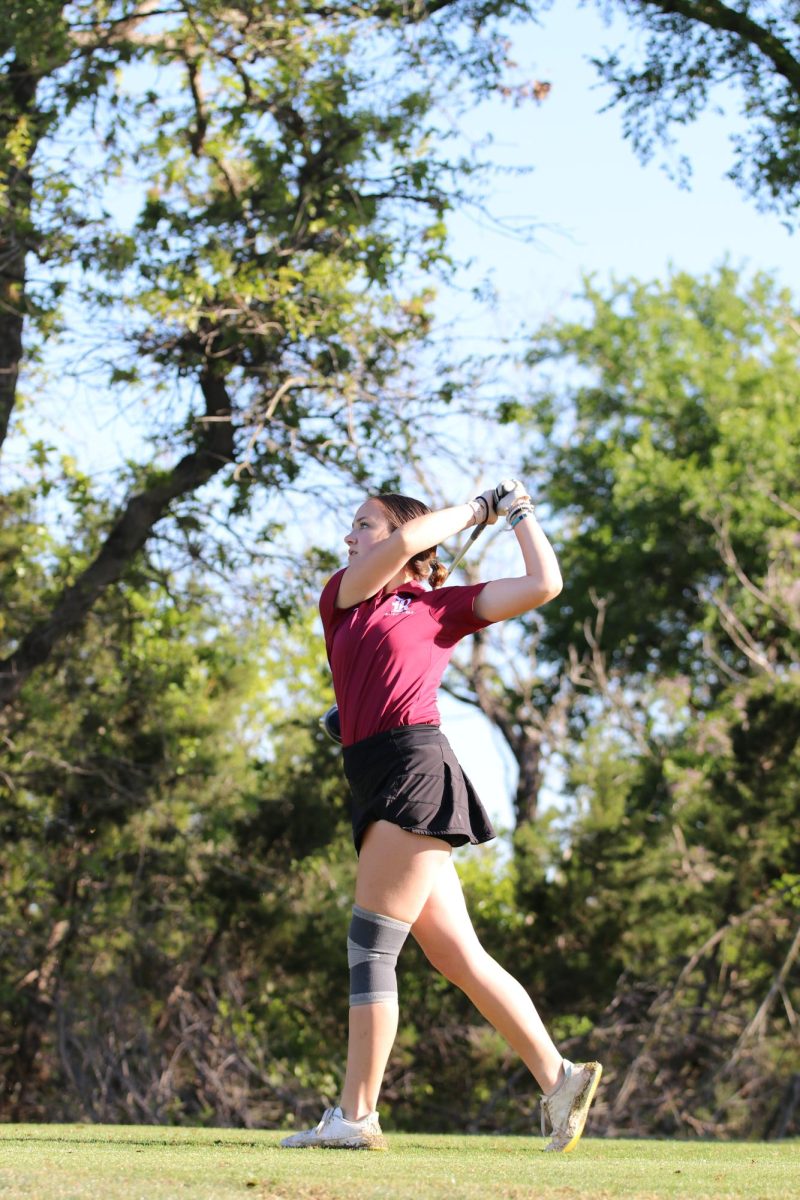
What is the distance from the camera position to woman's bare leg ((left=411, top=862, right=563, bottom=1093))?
4668 mm

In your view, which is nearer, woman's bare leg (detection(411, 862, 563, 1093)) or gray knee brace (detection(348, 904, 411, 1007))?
gray knee brace (detection(348, 904, 411, 1007))

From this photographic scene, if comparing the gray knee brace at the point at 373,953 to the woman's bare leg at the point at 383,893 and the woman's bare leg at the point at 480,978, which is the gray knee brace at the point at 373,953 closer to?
the woman's bare leg at the point at 383,893

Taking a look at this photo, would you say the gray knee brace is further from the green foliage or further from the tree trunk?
the green foliage

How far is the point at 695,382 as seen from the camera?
28.8m

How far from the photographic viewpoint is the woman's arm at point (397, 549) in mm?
4590

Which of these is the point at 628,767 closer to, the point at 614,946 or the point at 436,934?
the point at 614,946

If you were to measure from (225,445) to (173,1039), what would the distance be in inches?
219

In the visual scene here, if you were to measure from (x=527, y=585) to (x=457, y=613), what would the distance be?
0.84 feet

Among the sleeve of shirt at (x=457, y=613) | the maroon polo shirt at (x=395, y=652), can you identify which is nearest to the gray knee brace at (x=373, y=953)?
the maroon polo shirt at (x=395, y=652)

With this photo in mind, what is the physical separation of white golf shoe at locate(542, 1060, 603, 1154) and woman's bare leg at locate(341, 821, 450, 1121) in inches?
23.2

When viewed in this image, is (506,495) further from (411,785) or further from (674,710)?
(674,710)

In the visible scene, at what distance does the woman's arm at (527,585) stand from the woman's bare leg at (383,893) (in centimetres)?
73

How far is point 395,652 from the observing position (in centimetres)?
460

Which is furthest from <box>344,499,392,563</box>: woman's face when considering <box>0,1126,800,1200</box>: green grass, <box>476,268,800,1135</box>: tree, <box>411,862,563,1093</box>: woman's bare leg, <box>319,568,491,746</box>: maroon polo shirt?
<box>476,268,800,1135</box>: tree
